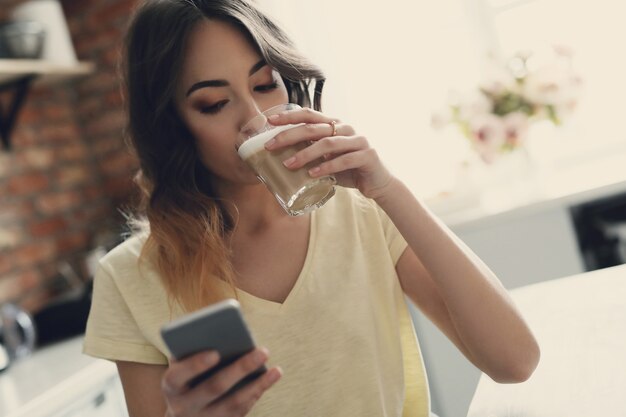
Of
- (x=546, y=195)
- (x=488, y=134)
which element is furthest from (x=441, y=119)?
(x=546, y=195)

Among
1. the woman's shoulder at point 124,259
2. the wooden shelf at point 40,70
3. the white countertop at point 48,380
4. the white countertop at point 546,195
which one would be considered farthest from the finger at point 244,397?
the wooden shelf at point 40,70

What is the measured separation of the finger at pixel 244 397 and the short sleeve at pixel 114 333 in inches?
17.8

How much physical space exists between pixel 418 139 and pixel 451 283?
1.77 metres

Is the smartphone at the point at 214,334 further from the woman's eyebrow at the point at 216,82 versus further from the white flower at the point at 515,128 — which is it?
the white flower at the point at 515,128

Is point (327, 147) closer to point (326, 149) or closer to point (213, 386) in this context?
point (326, 149)

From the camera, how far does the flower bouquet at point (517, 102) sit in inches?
93.0

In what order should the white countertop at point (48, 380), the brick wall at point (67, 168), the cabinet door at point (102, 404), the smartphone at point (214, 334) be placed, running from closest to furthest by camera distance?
the smartphone at point (214, 334) → the white countertop at point (48, 380) → the cabinet door at point (102, 404) → the brick wall at point (67, 168)

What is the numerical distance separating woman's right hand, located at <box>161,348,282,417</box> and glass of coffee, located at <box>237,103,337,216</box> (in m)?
0.32

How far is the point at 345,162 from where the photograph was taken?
3.27ft

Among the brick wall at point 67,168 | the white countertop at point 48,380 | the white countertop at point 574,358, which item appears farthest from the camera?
the brick wall at point 67,168

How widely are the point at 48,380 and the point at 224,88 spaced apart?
1.00m

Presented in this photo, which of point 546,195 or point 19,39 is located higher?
point 19,39

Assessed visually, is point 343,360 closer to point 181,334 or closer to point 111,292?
point 111,292

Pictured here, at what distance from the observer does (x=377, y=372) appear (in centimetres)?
122
